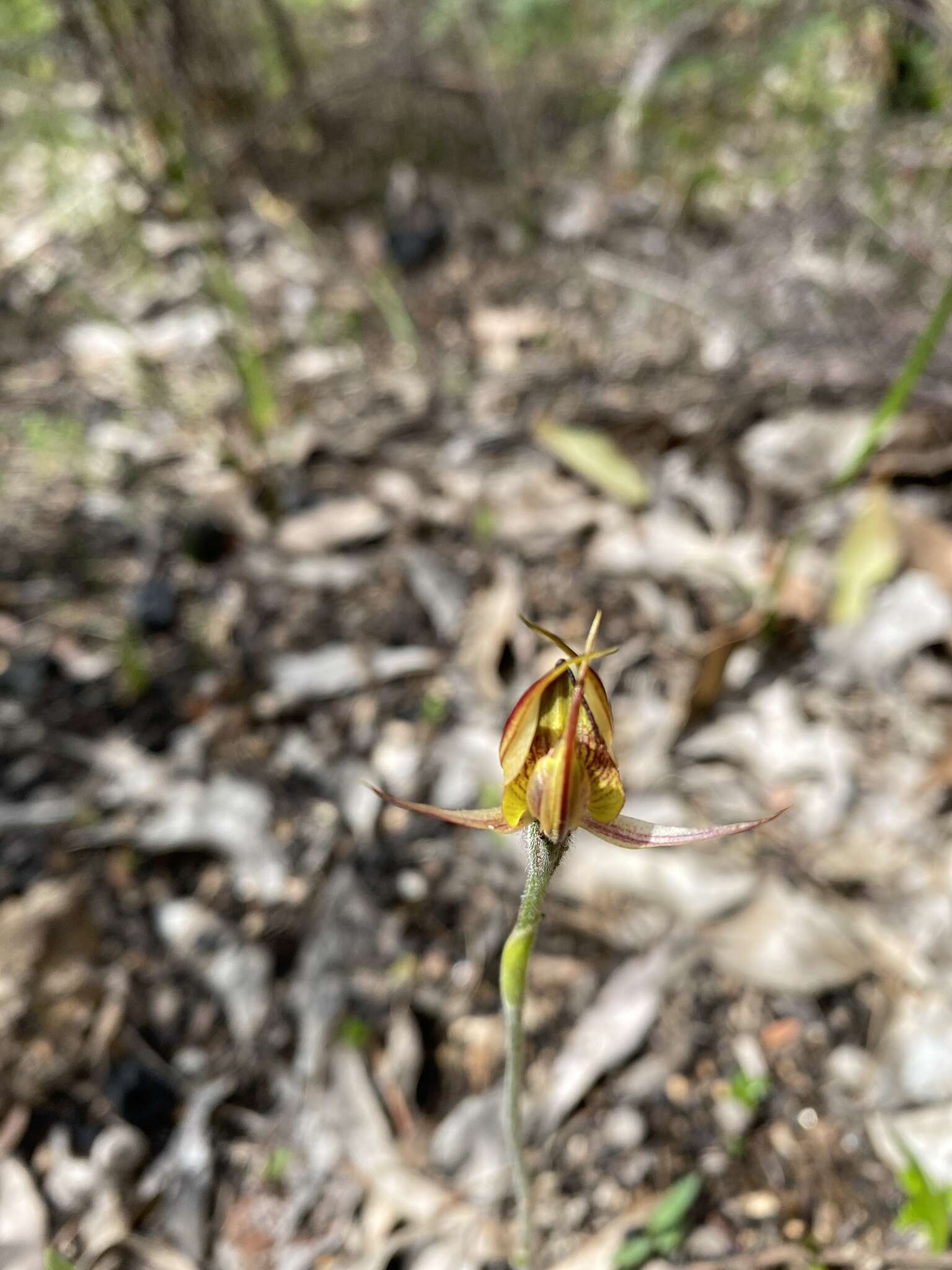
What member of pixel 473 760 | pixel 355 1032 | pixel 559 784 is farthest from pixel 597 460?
pixel 559 784

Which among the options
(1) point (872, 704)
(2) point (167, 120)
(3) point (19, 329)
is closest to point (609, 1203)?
(1) point (872, 704)

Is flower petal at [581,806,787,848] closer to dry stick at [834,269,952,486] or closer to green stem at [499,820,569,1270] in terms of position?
green stem at [499,820,569,1270]

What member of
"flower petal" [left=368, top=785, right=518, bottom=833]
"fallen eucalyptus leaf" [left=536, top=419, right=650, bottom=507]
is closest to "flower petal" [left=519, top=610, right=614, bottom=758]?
"flower petal" [left=368, top=785, right=518, bottom=833]

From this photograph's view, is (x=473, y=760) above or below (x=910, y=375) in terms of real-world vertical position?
below

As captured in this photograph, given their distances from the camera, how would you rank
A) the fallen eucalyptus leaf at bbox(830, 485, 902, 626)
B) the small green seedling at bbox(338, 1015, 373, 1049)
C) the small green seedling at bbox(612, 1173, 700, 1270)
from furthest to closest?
the fallen eucalyptus leaf at bbox(830, 485, 902, 626), the small green seedling at bbox(338, 1015, 373, 1049), the small green seedling at bbox(612, 1173, 700, 1270)

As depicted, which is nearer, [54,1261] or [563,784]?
[563,784]

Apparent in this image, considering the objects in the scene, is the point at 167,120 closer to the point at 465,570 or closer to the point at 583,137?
the point at 465,570

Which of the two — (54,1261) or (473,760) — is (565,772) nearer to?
(54,1261)
